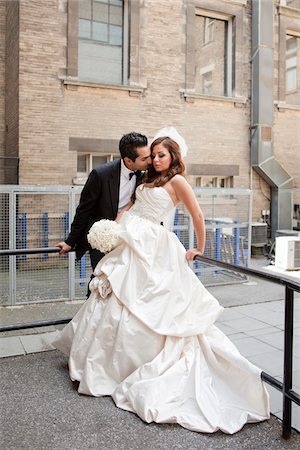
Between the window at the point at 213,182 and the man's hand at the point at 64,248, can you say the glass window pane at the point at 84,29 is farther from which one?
the man's hand at the point at 64,248

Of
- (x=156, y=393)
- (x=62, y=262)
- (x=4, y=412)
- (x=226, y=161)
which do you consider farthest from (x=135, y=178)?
(x=226, y=161)

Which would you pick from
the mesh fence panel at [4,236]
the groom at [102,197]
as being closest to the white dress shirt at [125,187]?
the groom at [102,197]

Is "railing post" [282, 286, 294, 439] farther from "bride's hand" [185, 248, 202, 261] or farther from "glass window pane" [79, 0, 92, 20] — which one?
"glass window pane" [79, 0, 92, 20]

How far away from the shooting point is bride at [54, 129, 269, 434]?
8.02 ft

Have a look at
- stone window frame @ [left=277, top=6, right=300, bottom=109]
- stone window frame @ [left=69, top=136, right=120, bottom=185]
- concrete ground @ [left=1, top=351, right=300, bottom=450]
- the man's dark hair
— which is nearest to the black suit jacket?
the man's dark hair

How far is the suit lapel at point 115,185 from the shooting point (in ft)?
10.4

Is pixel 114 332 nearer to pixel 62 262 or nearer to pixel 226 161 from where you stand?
pixel 62 262

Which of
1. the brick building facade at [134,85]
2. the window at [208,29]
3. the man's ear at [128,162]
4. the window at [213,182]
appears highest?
the window at [208,29]

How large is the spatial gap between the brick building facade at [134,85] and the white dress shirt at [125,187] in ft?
21.7

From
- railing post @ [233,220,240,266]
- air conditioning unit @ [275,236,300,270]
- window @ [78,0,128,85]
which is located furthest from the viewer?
window @ [78,0,128,85]

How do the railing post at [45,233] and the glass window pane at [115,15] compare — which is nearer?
the railing post at [45,233]

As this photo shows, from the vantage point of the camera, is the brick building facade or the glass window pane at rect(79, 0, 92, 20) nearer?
the brick building facade

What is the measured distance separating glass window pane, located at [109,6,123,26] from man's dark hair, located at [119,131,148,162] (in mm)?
8576

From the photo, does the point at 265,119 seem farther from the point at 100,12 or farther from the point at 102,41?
the point at 100,12
